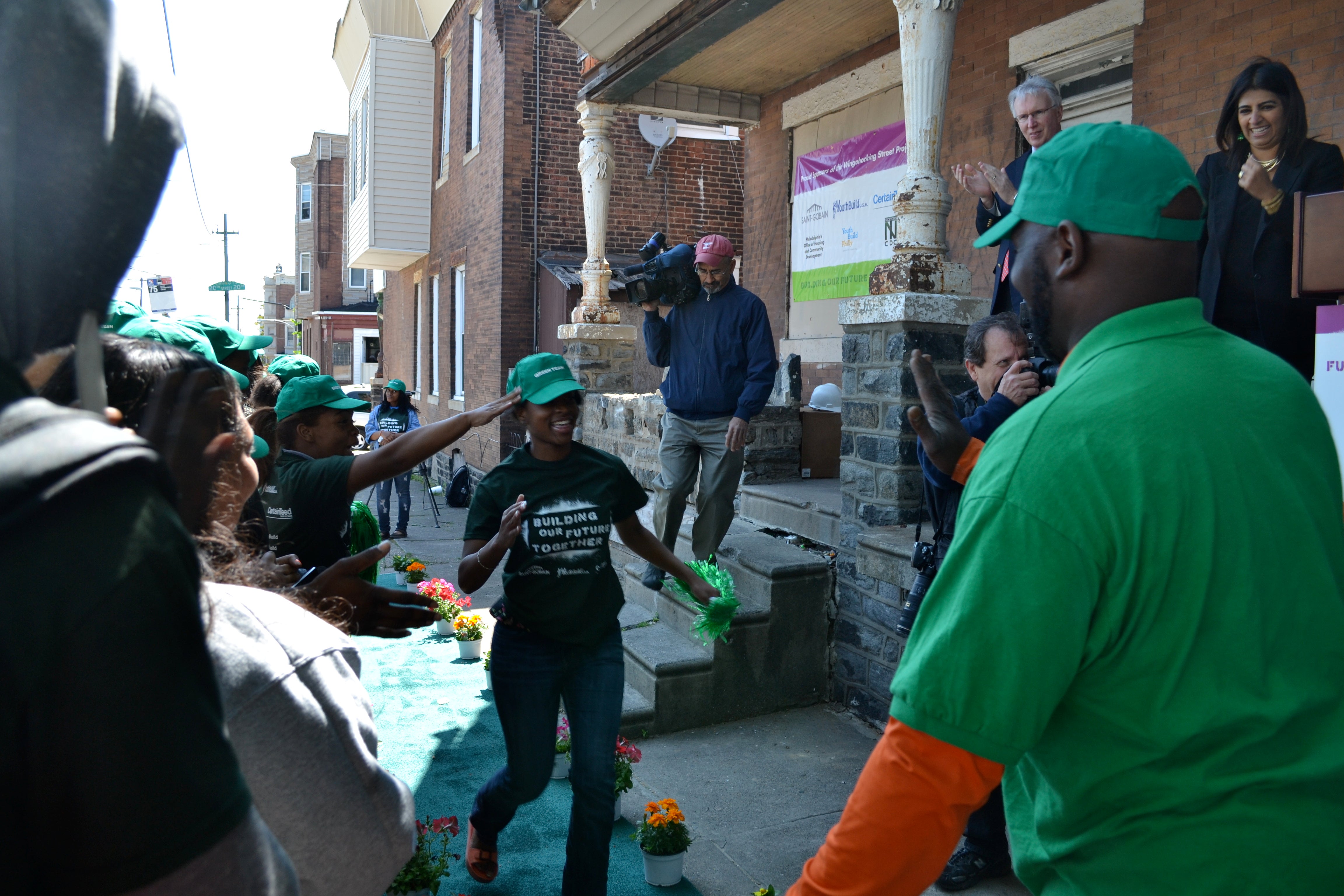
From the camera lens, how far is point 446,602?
24.4 ft

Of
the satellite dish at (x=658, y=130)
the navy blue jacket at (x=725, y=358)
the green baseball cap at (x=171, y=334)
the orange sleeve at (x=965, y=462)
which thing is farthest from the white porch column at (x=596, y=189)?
the green baseball cap at (x=171, y=334)

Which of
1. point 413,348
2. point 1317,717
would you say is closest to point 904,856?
point 1317,717

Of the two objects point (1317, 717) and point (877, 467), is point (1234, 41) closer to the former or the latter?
point (877, 467)

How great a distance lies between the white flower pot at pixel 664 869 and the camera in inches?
150

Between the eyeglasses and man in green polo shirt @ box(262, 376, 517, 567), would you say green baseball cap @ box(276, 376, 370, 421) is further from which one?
the eyeglasses

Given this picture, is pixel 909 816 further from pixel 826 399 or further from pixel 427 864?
pixel 826 399

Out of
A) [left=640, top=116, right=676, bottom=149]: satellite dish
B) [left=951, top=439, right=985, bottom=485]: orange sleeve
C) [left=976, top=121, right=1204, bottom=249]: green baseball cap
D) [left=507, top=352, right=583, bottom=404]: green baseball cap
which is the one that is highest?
[left=640, top=116, right=676, bottom=149]: satellite dish

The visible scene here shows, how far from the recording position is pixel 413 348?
855 inches

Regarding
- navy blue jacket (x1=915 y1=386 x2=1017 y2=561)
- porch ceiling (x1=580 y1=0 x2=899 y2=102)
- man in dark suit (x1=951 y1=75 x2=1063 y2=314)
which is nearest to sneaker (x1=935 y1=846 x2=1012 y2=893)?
navy blue jacket (x1=915 y1=386 x2=1017 y2=561)

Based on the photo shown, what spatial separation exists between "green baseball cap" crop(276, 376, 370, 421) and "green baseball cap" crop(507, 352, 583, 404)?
642 mm

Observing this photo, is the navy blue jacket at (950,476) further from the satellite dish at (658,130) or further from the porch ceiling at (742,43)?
the satellite dish at (658,130)

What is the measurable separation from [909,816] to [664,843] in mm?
2806

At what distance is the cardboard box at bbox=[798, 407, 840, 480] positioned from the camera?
8.17m

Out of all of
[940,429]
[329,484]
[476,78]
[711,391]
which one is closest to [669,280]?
[711,391]
